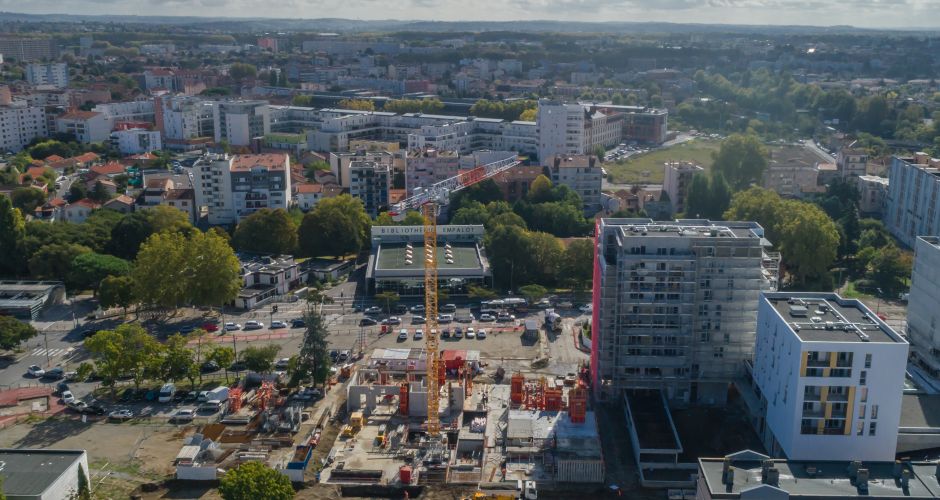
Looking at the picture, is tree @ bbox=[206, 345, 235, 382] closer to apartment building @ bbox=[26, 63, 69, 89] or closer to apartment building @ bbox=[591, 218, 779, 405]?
apartment building @ bbox=[591, 218, 779, 405]

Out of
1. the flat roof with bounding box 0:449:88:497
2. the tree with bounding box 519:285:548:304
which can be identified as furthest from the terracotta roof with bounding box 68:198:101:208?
the flat roof with bounding box 0:449:88:497

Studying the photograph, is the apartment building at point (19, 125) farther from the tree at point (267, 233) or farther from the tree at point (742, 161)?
the tree at point (742, 161)

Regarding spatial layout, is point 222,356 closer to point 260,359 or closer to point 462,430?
point 260,359

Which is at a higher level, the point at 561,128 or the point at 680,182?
the point at 561,128

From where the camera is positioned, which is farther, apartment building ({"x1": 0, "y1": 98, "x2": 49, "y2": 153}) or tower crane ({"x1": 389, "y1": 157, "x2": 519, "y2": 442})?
apartment building ({"x1": 0, "y1": 98, "x2": 49, "y2": 153})

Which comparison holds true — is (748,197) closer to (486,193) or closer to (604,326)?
(486,193)

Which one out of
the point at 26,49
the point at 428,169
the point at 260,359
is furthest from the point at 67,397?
the point at 26,49

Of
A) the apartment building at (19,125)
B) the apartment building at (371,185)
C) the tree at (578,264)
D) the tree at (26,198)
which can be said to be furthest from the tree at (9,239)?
the apartment building at (19,125)
